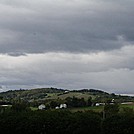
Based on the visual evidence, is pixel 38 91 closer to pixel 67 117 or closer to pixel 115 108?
pixel 115 108

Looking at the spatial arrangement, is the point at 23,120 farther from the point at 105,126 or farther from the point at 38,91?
the point at 38,91

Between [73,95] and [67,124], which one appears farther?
[73,95]

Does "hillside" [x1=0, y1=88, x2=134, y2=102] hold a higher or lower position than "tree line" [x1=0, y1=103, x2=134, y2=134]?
higher

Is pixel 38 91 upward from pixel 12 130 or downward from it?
upward

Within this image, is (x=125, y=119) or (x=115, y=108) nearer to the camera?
(x=125, y=119)

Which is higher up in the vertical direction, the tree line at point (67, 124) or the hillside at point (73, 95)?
the hillside at point (73, 95)

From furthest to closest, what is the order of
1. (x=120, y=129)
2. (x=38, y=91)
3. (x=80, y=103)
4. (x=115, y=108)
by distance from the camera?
(x=38, y=91) < (x=80, y=103) < (x=115, y=108) < (x=120, y=129)

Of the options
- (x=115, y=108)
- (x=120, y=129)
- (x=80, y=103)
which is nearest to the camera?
(x=120, y=129)

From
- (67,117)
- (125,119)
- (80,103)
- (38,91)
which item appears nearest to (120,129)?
(125,119)

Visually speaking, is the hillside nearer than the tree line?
No

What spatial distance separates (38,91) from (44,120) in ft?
512

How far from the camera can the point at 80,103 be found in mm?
100188

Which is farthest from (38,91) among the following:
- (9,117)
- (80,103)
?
(9,117)

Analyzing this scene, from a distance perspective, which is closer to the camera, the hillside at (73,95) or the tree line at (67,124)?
the tree line at (67,124)
